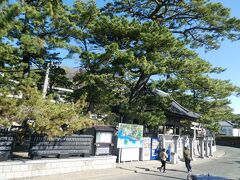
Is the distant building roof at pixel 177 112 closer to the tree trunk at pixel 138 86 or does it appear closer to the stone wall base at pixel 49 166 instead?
the tree trunk at pixel 138 86

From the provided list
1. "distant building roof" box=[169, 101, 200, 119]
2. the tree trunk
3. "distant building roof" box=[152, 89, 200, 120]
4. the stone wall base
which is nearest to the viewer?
the stone wall base

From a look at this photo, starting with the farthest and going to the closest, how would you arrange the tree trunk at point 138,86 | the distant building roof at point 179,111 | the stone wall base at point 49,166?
the distant building roof at point 179,111 < the tree trunk at point 138,86 < the stone wall base at point 49,166

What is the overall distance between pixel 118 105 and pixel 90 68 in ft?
13.7

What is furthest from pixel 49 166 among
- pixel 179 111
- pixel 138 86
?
pixel 179 111

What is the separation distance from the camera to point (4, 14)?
10.3 m

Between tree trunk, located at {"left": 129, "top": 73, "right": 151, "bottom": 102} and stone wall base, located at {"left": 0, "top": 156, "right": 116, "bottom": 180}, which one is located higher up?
tree trunk, located at {"left": 129, "top": 73, "right": 151, "bottom": 102}

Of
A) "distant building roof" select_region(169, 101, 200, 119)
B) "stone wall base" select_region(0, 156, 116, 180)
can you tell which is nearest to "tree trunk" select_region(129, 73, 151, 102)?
"distant building roof" select_region(169, 101, 200, 119)

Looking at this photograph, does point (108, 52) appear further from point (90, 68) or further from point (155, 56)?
point (155, 56)

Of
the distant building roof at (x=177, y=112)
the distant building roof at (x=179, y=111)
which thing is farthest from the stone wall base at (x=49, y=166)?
the distant building roof at (x=179, y=111)

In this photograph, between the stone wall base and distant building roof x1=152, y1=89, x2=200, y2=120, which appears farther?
distant building roof x1=152, y1=89, x2=200, y2=120

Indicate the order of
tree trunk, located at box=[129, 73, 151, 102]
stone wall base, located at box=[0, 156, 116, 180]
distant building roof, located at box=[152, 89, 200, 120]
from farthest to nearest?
distant building roof, located at box=[152, 89, 200, 120] < tree trunk, located at box=[129, 73, 151, 102] < stone wall base, located at box=[0, 156, 116, 180]

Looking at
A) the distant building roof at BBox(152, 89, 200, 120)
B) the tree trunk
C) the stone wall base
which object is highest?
the tree trunk

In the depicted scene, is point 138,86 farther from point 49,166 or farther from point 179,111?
point 49,166

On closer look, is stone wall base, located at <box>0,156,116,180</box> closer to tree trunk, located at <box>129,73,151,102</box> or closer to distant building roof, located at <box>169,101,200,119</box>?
tree trunk, located at <box>129,73,151,102</box>
